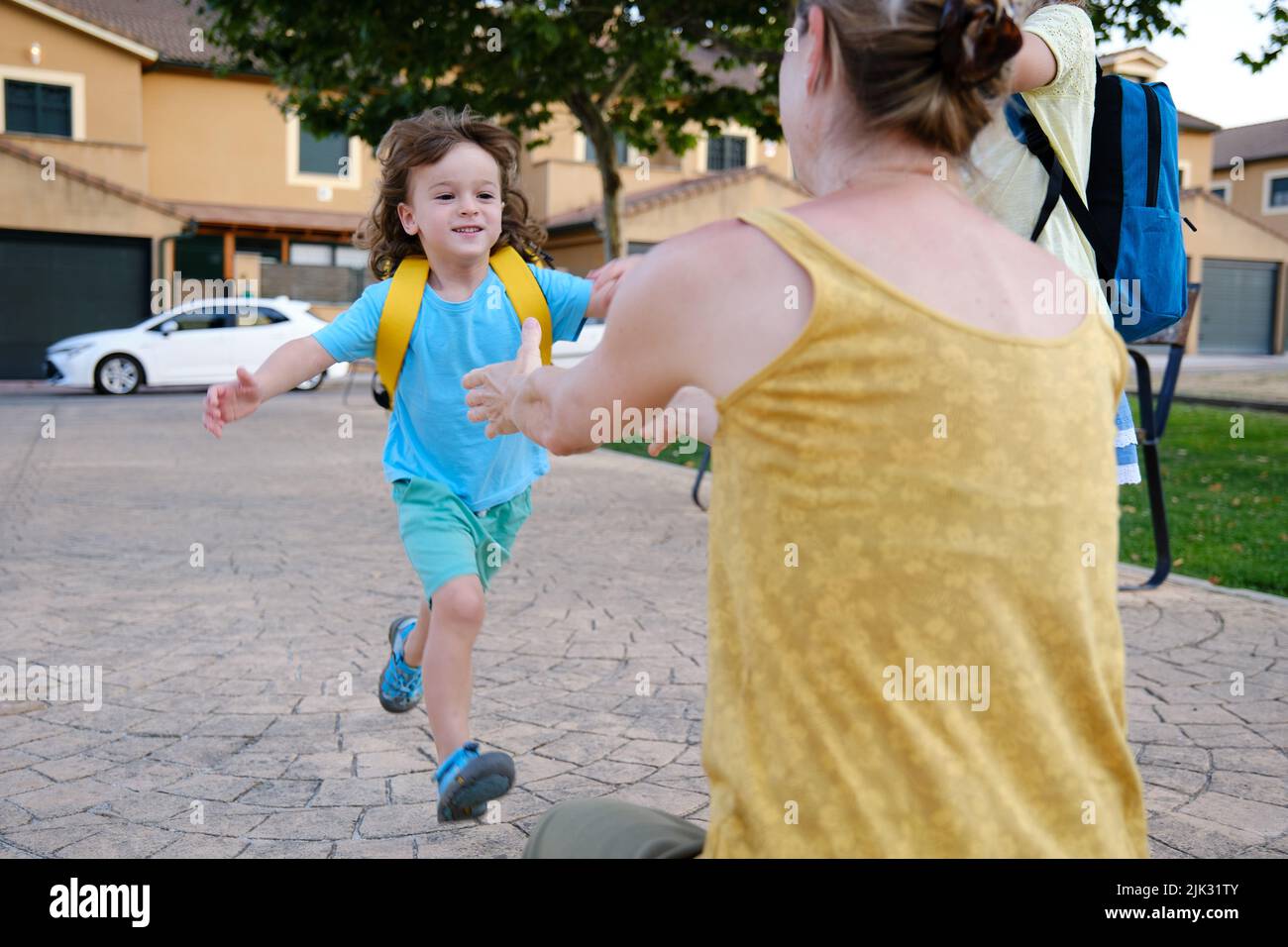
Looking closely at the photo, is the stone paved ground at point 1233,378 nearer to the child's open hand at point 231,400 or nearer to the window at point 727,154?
the child's open hand at point 231,400

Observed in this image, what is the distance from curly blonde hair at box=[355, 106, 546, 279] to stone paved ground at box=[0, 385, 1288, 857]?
160 cm

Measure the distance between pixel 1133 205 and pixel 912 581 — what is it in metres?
2.24

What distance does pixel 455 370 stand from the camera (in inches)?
142

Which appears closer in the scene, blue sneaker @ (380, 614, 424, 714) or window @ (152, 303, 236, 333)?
blue sneaker @ (380, 614, 424, 714)

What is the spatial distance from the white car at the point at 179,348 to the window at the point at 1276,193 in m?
40.2

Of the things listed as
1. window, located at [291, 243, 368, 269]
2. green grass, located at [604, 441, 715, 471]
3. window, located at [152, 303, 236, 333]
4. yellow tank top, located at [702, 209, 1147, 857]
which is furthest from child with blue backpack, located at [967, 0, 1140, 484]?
window, located at [291, 243, 368, 269]

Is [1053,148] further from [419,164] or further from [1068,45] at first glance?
[419,164]

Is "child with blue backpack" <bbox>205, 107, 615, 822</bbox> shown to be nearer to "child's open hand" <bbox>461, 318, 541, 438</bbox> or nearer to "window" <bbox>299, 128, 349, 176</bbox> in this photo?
"child's open hand" <bbox>461, 318, 541, 438</bbox>

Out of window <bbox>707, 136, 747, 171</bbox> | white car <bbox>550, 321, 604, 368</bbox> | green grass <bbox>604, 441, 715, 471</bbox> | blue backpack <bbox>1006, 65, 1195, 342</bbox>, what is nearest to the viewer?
blue backpack <bbox>1006, 65, 1195, 342</bbox>

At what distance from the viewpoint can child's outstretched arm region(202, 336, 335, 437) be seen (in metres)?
3.04

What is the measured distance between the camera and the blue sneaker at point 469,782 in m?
3.29
